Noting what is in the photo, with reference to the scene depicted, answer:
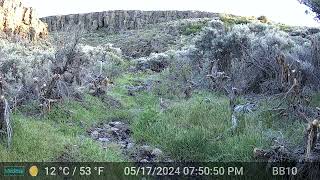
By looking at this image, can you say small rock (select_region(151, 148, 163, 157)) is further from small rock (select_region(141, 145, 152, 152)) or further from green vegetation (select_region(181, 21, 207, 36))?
green vegetation (select_region(181, 21, 207, 36))

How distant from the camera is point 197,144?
602 cm

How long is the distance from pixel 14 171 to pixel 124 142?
Result: 2.15 meters

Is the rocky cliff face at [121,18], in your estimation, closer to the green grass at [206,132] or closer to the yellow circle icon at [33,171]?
the green grass at [206,132]

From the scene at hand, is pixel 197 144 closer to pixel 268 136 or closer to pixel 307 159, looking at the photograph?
pixel 268 136

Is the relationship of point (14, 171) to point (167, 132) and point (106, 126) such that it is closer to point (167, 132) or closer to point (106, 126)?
point (167, 132)

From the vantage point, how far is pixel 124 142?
6.80m

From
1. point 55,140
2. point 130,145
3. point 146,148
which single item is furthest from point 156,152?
point 55,140

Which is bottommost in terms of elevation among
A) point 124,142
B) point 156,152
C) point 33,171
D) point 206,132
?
point 124,142

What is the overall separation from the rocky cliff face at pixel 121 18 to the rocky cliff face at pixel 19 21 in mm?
14950

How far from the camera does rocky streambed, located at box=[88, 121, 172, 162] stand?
19.9ft

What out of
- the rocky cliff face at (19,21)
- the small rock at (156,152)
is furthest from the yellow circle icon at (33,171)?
the rocky cliff face at (19,21)

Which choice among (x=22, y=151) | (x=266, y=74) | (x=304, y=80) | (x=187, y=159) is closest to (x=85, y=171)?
(x=22, y=151)

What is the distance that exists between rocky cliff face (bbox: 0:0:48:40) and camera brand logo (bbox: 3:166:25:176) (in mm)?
20004

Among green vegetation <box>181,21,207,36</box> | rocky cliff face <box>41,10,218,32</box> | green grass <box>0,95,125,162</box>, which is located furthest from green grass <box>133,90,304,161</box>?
rocky cliff face <box>41,10,218,32</box>
